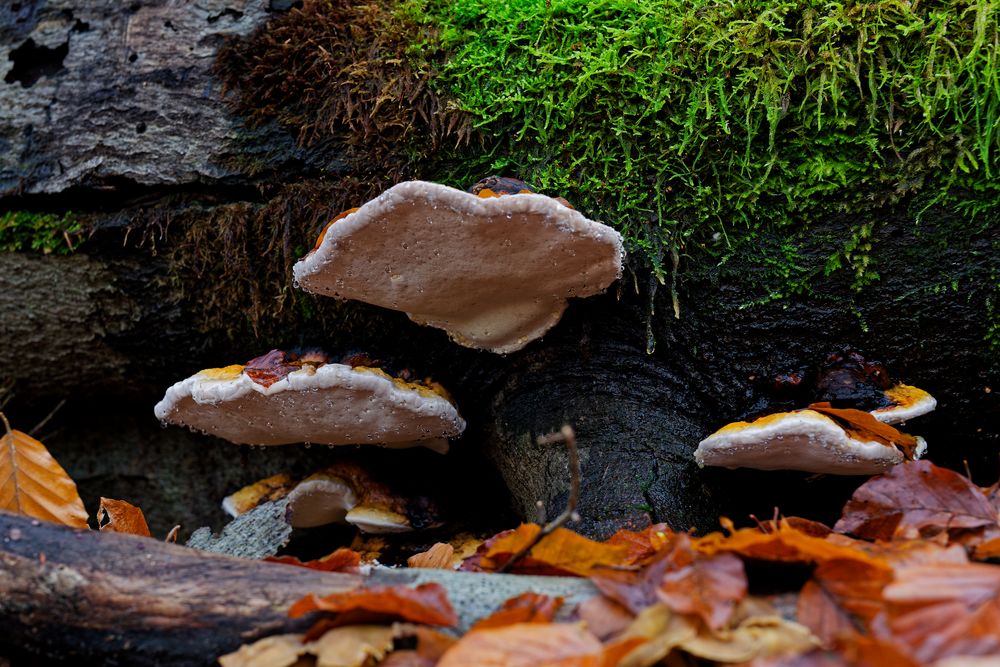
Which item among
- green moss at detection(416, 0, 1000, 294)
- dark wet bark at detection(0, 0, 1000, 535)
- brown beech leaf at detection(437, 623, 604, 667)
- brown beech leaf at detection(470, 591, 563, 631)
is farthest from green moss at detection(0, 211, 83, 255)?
brown beech leaf at detection(437, 623, 604, 667)

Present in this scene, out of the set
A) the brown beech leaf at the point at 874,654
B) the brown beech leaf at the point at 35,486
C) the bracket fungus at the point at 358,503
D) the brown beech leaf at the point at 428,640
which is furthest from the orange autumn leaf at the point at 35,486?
the brown beech leaf at the point at 874,654

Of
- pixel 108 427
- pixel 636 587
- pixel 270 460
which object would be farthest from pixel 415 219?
pixel 108 427

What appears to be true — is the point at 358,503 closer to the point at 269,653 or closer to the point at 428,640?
the point at 269,653

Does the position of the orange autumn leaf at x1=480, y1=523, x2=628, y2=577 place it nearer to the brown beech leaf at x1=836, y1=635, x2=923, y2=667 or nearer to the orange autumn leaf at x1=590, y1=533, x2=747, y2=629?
the orange autumn leaf at x1=590, y1=533, x2=747, y2=629

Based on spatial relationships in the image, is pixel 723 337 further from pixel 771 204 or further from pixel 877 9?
pixel 877 9

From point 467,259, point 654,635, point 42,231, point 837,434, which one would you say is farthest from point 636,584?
point 42,231

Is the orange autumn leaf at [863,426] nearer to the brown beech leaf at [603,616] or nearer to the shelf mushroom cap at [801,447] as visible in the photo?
the shelf mushroom cap at [801,447]
